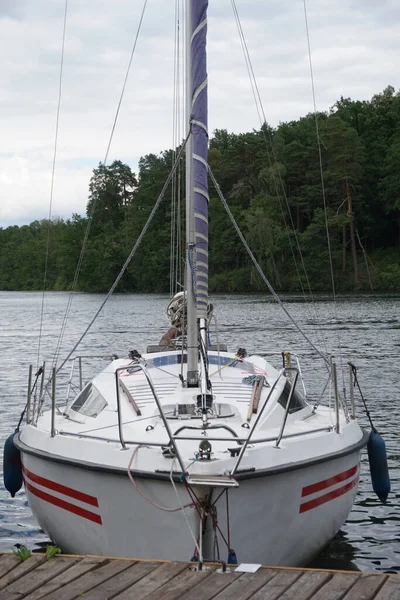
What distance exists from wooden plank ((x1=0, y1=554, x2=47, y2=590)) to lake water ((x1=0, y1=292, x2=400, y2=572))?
2.94 m

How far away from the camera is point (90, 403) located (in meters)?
8.95

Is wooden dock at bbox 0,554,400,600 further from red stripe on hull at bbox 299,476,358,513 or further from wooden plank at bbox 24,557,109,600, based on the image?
red stripe on hull at bbox 299,476,358,513

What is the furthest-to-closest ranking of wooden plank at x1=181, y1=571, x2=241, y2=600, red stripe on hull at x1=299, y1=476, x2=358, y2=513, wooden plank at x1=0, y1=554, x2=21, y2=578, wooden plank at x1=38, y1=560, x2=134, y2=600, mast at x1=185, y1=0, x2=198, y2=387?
mast at x1=185, y1=0, x2=198, y2=387 → red stripe on hull at x1=299, y1=476, x2=358, y2=513 → wooden plank at x1=0, y1=554, x2=21, y2=578 → wooden plank at x1=38, y1=560, x2=134, y2=600 → wooden plank at x1=181, y1=571, x2=241, y2=600

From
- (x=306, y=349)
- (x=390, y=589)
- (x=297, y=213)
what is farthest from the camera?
(x=297, y=213)

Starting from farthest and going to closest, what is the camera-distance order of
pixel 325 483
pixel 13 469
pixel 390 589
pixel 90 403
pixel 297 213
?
pixel 297 213
pixel 13 469
pixel 90 403
pixel 325 483
pixel 390 589

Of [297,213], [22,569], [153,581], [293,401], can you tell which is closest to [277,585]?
[153,581]

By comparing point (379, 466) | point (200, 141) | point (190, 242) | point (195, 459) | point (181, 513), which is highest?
point (200, 141)

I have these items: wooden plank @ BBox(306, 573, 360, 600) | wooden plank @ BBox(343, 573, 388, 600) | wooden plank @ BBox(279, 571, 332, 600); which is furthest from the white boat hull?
wooden plank @ BBox(343, 573, 388, 600)

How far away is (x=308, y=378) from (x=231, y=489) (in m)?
15.9

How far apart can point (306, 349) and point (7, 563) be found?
2357cm

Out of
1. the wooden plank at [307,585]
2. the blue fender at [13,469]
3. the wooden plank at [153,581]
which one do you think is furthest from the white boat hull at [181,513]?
the blue fender at [13,469]

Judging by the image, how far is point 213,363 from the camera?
401 inches

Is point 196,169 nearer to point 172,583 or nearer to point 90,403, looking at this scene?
point 90,403

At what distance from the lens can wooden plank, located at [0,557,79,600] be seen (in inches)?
238
